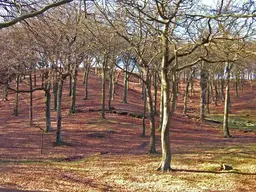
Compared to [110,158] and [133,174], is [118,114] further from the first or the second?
[133,174]

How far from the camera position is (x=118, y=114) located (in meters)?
34.2

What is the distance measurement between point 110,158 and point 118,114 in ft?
54.0

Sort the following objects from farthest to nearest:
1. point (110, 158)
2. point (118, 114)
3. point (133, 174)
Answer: point (118, 114) < point (110, 158) < point (133, 174)

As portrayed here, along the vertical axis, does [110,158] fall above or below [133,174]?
below

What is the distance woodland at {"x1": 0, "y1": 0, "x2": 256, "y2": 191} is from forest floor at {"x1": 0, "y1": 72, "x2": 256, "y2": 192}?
2.0 inches

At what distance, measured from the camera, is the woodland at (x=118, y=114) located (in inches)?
453

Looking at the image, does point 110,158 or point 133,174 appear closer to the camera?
point 133,174

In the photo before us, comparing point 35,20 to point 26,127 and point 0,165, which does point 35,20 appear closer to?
point 0,165

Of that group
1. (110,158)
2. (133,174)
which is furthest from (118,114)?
(133,174)

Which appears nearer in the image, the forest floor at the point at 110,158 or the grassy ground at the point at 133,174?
the grassy ground at the point at 133,174

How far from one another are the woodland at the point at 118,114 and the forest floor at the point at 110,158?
50 millimetres

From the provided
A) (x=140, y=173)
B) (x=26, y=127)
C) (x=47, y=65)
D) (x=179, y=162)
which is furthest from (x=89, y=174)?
(x=26, y=127)

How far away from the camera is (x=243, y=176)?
13.0 m

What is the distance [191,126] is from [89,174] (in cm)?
2284
